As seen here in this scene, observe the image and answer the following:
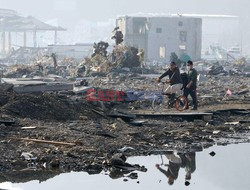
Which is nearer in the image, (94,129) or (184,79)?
(94,129)

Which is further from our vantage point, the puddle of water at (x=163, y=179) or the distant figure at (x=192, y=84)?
the distant figure at (x=192, y=84)

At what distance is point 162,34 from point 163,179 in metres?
53.8

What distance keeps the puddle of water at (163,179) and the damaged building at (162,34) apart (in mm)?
51586

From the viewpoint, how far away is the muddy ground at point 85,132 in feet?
31.4

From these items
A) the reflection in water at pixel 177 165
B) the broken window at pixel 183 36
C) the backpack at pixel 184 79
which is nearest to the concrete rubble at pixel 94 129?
the reflection in water at pixel 177 165

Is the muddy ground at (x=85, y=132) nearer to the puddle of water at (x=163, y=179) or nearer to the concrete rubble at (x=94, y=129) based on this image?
the concrete rubble at (x=94, y=129)

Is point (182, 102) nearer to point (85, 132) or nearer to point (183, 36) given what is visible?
point (85, 132)

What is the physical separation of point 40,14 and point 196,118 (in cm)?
16546

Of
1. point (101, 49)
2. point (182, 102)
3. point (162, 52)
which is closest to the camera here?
point (182, 102)

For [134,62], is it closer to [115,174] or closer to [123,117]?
[123,117]

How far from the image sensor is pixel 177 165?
1005 centimetres

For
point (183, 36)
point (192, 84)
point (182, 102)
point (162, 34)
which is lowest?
point (182, 102)

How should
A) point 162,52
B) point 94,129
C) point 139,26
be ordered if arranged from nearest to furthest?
point 94,129 < point 139,26 < point 162,52

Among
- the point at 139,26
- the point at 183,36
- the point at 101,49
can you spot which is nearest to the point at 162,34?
the point at 183,36
